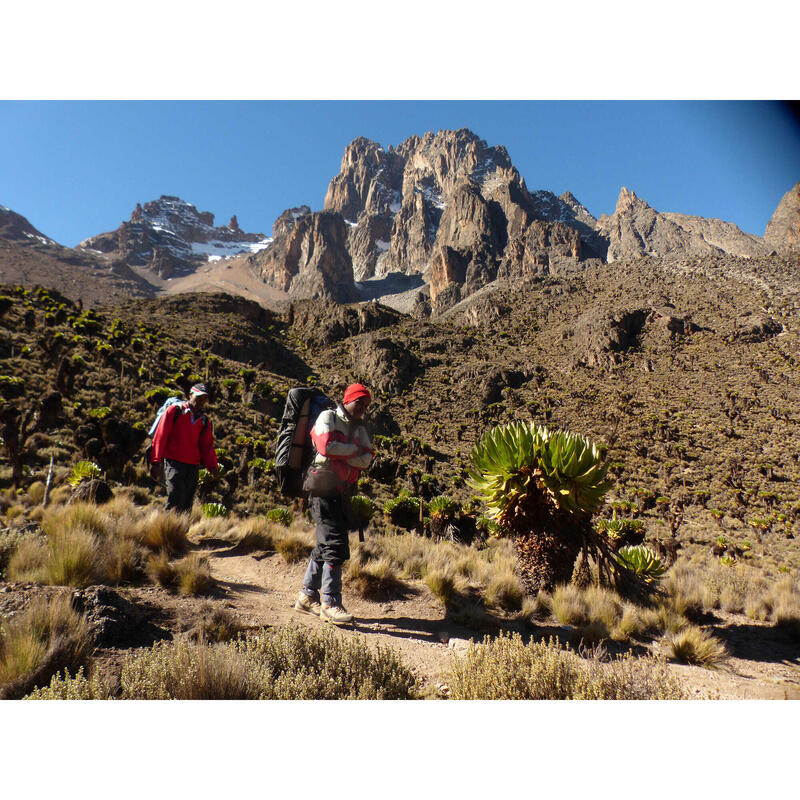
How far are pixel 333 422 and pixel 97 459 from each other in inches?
407

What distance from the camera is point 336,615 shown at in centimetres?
342

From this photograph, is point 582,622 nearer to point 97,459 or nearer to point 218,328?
point 97,459

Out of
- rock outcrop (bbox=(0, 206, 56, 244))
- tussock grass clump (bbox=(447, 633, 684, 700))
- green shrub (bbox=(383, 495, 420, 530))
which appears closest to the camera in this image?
tussock grass clump (bbox=(447, 633, 684, 700))

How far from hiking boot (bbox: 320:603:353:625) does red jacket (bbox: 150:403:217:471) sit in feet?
8.81

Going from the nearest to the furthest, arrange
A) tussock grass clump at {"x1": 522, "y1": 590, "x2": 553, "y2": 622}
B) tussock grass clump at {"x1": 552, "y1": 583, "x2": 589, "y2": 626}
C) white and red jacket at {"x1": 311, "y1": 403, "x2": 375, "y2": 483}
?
1. white and red jacket at {"x1": 311, "y1": 403, "x2": 375, "y2": 483}
2. tussock grass clump at {"x1": 552, "y1": 583, "x2": 589, "y2": 626}
3. tussock grass clump at {"x1": 522, "y1": 590, "x2": 553, "y2": 622}

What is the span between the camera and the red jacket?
521 cm

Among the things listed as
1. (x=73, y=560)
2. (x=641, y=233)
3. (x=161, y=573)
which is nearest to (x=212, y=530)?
(x=161, y=573)

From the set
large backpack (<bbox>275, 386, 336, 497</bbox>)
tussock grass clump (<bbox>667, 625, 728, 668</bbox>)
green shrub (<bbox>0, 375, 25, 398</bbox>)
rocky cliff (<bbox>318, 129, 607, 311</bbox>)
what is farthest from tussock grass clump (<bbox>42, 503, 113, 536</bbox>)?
rocky cliff (<bbox>318, 129, 607, 311</bbox>)

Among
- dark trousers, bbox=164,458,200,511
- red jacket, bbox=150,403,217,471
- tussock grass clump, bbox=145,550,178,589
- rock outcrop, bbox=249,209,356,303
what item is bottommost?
tussock grass clump, bbox=145,550,178,589

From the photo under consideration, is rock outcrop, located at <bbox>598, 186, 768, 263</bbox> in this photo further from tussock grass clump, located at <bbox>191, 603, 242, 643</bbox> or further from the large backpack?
tussock grass clump, located at <bbox>191, 603, 242, 643</bbox>

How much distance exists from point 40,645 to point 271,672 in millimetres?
1076

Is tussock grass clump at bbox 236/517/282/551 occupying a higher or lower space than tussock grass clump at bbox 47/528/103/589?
lower

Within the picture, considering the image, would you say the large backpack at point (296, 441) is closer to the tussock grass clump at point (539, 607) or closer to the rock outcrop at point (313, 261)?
the tussock grass clump at point (539, 607)

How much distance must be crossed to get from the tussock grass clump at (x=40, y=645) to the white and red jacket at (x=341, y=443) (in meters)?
1.70
